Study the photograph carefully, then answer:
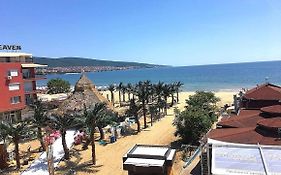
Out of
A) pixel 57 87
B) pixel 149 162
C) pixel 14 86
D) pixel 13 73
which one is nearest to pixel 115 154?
pixel 149 162

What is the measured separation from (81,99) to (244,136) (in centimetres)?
3170

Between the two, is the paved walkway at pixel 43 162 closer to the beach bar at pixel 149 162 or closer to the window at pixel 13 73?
the beach bar at pixel 149 162

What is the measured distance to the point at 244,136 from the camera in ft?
80.1

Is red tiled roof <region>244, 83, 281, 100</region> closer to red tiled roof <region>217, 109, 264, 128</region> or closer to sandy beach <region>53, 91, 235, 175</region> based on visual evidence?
red tiled roof <region>217, 109, 264, 128</region>

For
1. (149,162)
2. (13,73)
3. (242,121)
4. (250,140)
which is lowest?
(149,162)

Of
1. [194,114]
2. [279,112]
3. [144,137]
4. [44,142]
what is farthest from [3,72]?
[279,112]

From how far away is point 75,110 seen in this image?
164ft

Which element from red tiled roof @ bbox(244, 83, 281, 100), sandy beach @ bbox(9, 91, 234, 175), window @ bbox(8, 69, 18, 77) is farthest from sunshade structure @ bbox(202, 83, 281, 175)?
window @ bbox(8, 69, 18, 77)

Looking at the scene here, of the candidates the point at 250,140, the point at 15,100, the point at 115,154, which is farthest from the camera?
the point at 15,100

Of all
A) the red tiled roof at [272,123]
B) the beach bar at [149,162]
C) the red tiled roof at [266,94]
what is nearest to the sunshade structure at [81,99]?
the red tiled roof at [266,94]

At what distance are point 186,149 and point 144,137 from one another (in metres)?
8.47

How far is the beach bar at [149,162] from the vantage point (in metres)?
21.7

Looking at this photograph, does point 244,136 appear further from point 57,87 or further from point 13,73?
point 57,87

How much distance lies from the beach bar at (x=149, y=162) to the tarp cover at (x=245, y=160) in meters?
4.64
